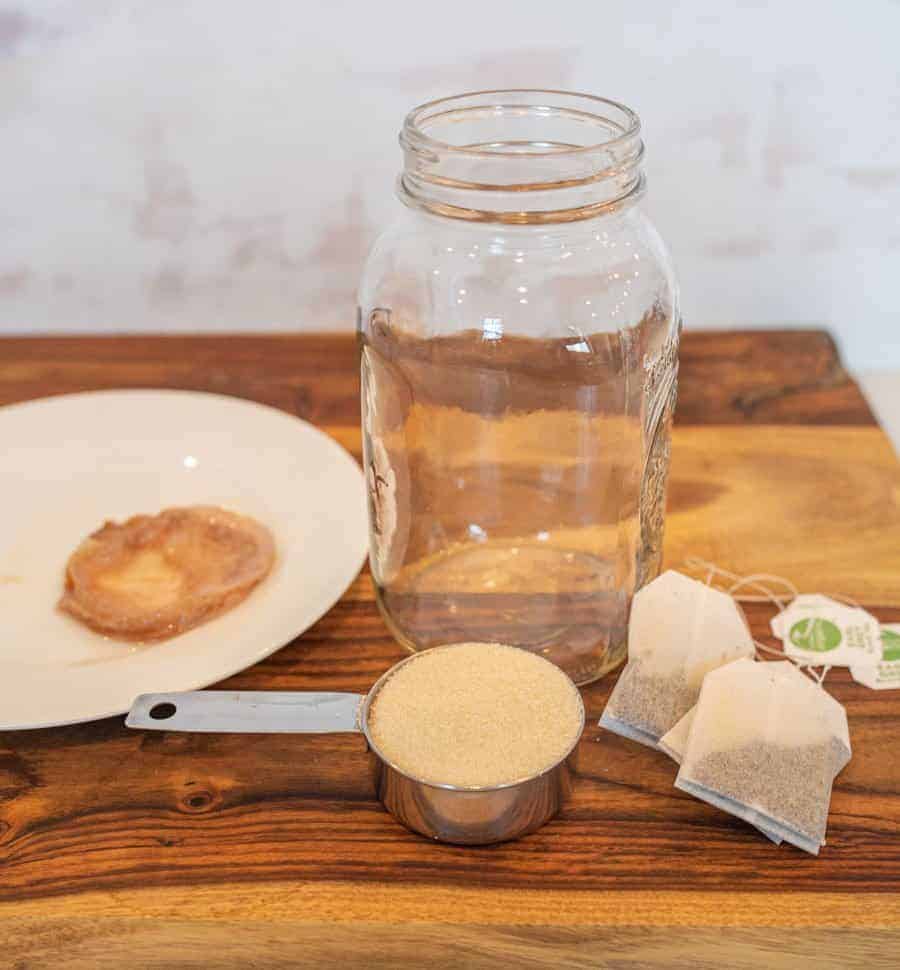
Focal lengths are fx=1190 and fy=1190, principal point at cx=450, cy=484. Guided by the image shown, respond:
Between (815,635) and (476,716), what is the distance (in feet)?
0.82

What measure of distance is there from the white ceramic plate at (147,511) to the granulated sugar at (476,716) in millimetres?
94

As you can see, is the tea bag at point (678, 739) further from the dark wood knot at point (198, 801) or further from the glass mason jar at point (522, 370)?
the dark wood knot at point (198, 801)

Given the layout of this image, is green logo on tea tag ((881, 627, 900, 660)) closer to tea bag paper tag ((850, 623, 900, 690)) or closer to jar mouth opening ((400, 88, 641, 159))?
tea bag paper tag ((850, 623, 900, 690))

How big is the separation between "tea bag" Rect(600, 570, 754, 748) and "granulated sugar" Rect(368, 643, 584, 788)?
0.04 meters

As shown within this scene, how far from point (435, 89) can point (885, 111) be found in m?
0.41

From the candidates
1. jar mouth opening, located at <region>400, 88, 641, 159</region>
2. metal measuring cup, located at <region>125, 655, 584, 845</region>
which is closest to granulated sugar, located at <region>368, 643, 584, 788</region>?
metal measuring cup, located at <region>125, 655, 584, 845</region>

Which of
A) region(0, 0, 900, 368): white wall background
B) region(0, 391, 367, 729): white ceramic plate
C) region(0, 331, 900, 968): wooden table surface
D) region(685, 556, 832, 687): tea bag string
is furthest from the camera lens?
region(0, 0, 900, 368): white wall background

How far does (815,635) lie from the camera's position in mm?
742

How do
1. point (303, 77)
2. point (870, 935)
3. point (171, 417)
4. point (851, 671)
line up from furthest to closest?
point (303, 77) < point (171, 417) < point (851, 671) < point (870, 935)

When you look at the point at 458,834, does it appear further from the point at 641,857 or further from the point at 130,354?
the point at 130,354

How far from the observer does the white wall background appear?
3.45 ft

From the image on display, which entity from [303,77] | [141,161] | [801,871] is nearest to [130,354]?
[141,161]

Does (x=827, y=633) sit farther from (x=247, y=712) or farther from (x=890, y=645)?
(x=247, y=712)

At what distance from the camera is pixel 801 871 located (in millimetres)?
579
